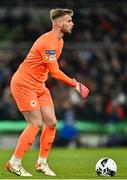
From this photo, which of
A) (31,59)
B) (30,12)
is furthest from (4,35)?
(31,59)

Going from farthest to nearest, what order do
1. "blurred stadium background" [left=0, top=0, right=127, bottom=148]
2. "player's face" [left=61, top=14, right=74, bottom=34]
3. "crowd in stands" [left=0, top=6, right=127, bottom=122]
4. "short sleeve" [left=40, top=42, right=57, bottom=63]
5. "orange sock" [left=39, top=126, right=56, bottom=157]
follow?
1. "crowd in stands" [left=0, top=6, right=127, bottom=122]
2. "blurred stadium background" [left=0, top=0, right=127, bottom=148]
3. "orange sock" [left=39, top=126, right=56, bottom=157]
4. "player's face" [left=61, top=14, right=74, bottom=34]
5. "short sleeve" [left=40, top=42, right=57, bottom=63]

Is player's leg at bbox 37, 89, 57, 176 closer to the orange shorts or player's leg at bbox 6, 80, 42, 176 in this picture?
the orange shorts

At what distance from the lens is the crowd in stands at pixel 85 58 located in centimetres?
2547

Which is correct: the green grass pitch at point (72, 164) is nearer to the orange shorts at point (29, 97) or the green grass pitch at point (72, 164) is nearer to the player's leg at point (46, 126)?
the player's leg at point (46, 126)

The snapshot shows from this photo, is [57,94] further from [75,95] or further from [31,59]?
[31,59]

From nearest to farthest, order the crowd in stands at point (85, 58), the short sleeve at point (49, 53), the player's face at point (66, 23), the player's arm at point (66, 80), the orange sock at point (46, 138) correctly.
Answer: the player's arm at point (66, 80), the short sleeve at point (49, 53), the player's face at point (66, 23), the orange sock at point (46, 138), the crowd in stands at point (85, 58)

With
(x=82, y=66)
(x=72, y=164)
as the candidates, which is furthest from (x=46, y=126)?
(x=82, y=66)

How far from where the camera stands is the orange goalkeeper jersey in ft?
42.7

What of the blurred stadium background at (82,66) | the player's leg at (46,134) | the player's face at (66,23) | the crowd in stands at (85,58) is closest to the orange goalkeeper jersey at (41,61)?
the player's face at (66,23)

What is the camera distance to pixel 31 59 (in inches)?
523

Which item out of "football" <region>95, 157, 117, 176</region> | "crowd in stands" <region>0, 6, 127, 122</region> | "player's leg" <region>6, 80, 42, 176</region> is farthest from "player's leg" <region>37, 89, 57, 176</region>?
"crowd in stands" <region>0, 6, 127, 122</region>

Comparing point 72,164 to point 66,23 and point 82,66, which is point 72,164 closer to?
point 66,23

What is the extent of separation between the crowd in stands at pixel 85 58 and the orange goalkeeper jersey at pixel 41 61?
11.8 meters

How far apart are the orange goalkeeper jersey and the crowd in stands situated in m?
11.8
